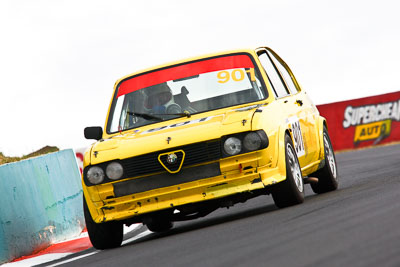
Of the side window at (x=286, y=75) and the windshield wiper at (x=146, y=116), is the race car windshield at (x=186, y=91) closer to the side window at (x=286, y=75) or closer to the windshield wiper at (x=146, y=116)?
the windshield wiper at (x=146, y=116)

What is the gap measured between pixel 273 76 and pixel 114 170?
233 centimetres

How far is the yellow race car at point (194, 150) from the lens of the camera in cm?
777

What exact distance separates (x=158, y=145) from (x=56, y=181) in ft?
10.0

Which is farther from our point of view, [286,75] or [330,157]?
[330,157]

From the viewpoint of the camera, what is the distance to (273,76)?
945 cm

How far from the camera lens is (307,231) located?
612 cm

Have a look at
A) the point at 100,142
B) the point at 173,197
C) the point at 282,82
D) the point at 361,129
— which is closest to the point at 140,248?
the point at 173,197

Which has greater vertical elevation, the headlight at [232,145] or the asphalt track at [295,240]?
the headlight at [232,145]

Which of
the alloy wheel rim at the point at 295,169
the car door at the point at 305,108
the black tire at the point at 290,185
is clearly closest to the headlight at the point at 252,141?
the black tire at the point at 290,185

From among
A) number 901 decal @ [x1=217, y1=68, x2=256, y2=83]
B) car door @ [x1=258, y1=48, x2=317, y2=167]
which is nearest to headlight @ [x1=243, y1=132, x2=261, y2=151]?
car door @ [x1=258, y1=48, x2=317, y2=167]

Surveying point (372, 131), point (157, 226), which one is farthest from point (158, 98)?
point (372, 131)

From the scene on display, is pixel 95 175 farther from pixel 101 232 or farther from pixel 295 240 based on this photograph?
pixel 295 240

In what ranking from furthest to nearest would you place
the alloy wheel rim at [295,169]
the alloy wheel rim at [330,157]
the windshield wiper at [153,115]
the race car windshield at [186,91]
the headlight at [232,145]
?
the alloy wheel rim at [330,157] < the race car windshield at [186,91] < the windshield wiper at [153,115] < the alloy wheel rim at [295,169] < the headlight at [232,145]

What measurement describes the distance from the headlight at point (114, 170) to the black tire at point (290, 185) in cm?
137
